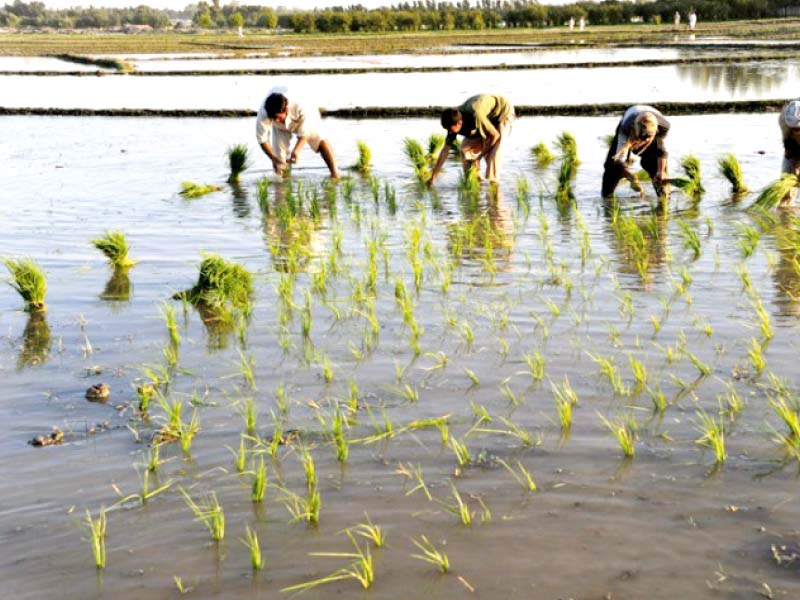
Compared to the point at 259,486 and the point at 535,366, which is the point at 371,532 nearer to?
the point at 259,486

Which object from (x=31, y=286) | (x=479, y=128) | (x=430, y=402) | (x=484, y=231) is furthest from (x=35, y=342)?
(x=479, y=128)

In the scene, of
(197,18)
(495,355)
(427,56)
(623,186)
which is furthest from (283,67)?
(197,18)

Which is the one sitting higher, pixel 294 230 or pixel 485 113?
pixel 485 113

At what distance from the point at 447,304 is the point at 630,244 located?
1824 millimetres

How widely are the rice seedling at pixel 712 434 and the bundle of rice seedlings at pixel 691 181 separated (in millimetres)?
4966

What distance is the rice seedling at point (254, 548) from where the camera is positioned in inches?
121

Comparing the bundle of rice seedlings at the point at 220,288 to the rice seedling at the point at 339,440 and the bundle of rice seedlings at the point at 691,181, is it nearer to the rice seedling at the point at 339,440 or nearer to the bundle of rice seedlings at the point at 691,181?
the rice seedling at the point at 339,440

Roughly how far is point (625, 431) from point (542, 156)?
8.12 m

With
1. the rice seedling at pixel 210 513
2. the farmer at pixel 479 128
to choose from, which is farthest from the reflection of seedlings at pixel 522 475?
the farmer at pixel 479 128

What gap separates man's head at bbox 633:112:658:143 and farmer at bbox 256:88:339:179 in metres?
3.04

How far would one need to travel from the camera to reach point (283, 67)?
29.0 metres

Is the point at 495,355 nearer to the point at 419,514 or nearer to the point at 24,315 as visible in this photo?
the point at 419,514

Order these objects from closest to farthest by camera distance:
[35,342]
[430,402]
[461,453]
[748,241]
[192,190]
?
[461,453]
[430,402]
[35,342]
[748,241]
[192,190]

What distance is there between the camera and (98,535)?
123 inches
